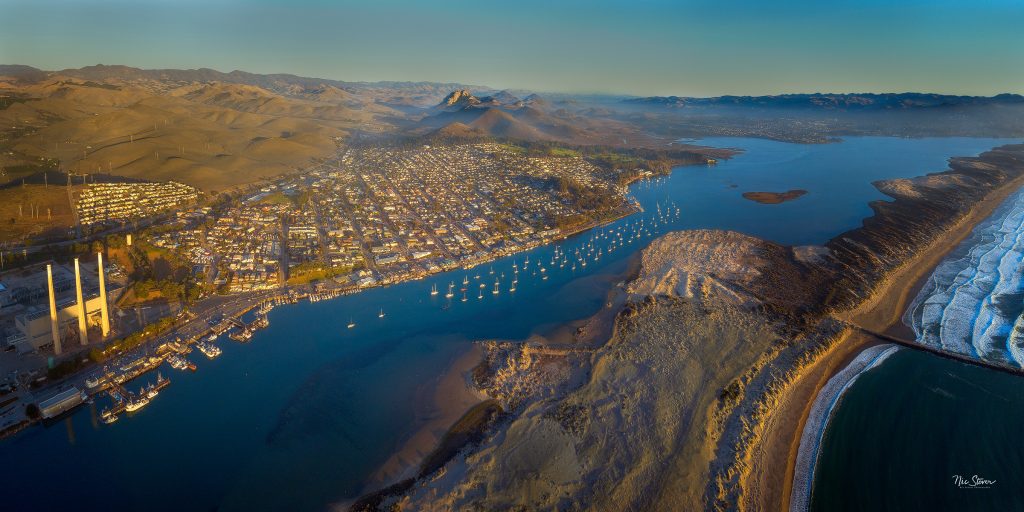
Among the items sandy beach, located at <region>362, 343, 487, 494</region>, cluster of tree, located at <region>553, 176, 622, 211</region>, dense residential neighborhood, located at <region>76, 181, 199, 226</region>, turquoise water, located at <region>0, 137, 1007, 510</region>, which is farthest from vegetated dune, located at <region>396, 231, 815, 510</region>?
dense residential neighborhood, located at <region>76, 181, 199, 226</region>

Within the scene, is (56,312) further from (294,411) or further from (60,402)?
(294,411)

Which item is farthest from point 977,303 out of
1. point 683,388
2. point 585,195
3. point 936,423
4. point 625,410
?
point 585,195

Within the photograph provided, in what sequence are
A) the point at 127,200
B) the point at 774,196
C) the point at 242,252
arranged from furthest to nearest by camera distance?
the point at 774,196 < the point at 127,200 < the point at 242,252

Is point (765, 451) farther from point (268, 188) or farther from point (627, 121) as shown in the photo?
point (627, 121)

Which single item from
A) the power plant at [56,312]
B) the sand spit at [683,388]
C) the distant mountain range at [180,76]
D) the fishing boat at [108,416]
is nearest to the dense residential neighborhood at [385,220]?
the power plant at [56,312]

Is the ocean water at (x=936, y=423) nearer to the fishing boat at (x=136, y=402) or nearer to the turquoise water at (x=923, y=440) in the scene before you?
the turquoise water at (x=923, y=440)
